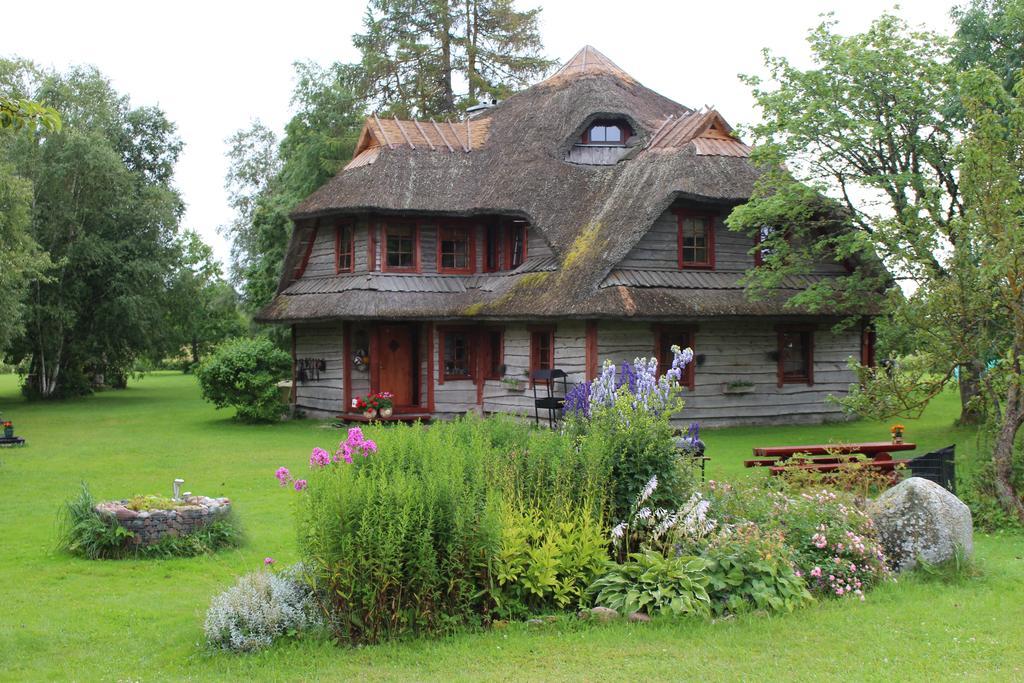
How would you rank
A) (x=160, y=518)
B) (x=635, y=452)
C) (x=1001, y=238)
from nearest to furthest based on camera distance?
(x=635, y=452) → (x=160, y=518) → (x=1001, y=238)

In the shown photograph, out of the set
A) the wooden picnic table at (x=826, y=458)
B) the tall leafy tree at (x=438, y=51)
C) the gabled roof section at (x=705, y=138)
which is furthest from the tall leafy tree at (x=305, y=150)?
the wooden picnic table at (x=826, y=458)

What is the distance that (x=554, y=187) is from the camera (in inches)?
923

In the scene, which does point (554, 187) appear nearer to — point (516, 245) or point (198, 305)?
point (516, 245)

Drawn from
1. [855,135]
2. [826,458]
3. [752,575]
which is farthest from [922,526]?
[855,135]

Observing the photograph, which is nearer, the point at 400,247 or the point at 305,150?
the point at 400,247

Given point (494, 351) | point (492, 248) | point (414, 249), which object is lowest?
point (494, 351)

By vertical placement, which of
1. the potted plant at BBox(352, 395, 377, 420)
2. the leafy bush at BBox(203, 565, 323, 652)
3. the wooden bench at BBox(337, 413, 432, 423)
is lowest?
the leafy bush at BBox(203, 565, 323, 652)

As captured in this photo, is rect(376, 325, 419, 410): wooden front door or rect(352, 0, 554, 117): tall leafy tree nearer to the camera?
rect(376, 325, 419, 410): wooden front door

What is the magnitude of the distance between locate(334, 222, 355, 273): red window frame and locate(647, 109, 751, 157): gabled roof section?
303 inches

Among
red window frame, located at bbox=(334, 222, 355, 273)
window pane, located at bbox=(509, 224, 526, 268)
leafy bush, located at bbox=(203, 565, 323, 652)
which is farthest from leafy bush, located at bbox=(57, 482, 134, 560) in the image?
window pane, located at bbox=(509, 224, 526, 268)

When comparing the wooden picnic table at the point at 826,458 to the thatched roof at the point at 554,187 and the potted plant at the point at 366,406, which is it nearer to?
the thatched roof at the point at 554,187

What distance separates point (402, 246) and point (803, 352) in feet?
32.9

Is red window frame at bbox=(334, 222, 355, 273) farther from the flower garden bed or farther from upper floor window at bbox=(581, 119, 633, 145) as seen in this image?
the flower garden bed

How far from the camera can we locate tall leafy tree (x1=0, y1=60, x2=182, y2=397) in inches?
1287
